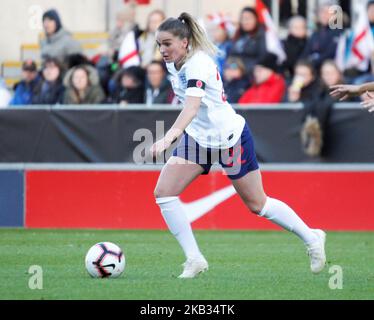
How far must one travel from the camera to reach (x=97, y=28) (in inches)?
827

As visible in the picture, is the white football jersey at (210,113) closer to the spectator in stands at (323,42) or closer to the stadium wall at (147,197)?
the stadium wall at (147,197)

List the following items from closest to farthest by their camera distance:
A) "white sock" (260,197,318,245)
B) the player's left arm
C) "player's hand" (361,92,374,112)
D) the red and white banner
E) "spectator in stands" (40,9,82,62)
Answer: the player's left arm → "player's hand" (361,92,374,112) → "white sock" (260,197,318,245) → the red and white banner → "spectator in stands" (40,9,82,62)

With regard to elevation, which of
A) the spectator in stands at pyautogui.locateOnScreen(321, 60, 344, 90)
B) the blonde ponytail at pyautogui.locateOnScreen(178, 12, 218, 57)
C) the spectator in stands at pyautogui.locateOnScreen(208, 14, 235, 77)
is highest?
the blonde ponytail at pyautogui.locateOnScreen(178, 12, 218, 57)

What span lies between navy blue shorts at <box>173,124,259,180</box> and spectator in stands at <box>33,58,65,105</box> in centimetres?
779

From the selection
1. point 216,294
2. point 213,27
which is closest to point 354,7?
point 213,27

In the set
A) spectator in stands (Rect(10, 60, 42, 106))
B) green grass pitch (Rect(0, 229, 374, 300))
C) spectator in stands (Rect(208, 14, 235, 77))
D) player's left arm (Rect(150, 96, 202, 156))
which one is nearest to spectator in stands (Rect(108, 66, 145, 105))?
spectator in stands (Rect(208, 14, 235, 77))

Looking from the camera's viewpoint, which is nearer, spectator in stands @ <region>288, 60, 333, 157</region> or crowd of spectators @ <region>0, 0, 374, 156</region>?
spectator in stands @ <region>288, 60, 333, 157</region>

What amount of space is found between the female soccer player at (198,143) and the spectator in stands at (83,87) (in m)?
7.17

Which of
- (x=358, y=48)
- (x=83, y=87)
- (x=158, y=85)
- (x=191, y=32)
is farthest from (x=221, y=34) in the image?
(x=191, y=32)

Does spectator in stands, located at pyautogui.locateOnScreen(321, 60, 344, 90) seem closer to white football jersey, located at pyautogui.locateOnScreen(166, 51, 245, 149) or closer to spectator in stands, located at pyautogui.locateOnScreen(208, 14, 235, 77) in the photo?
spectator in stands, located at pyautogui.locateOnScreen(208, 14, 235, 77)

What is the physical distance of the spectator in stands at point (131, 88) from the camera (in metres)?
16.6

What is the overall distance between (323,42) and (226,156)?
7.57 metres

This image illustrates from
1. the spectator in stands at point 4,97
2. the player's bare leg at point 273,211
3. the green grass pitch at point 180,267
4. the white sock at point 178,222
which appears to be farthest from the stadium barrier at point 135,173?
the white sock at point 178,222

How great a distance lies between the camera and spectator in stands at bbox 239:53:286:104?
15.8m
